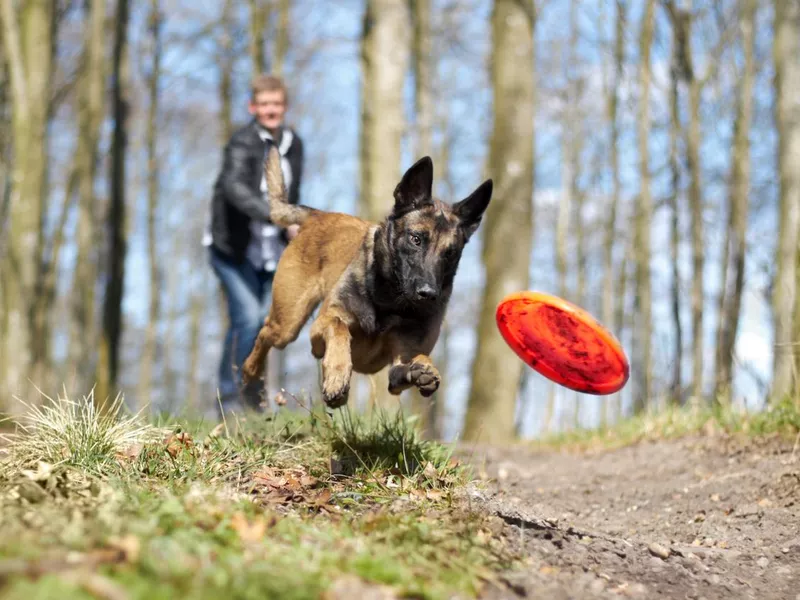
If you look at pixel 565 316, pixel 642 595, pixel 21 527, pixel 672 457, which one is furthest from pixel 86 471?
pixel 672 457

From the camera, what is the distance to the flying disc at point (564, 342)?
5719mm

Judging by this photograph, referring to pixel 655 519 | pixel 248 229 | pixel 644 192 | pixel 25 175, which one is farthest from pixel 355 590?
pixel 644 192

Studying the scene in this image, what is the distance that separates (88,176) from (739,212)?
12.8 m

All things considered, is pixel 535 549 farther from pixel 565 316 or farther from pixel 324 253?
pixel 324 253

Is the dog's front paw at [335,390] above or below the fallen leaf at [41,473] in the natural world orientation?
above

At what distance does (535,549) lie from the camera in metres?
4.04

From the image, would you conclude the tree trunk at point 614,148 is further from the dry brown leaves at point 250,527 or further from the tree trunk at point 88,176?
the dry brown leaves at point 250,527

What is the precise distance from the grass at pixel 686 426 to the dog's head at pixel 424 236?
3454mm

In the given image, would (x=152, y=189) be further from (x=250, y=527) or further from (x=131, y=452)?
(x=250, y=527)

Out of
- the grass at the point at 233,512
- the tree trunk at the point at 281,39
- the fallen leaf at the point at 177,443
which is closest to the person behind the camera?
the grass at the point at 233,512

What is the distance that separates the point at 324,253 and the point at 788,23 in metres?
7.07

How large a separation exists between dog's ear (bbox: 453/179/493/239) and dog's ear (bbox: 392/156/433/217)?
22cm

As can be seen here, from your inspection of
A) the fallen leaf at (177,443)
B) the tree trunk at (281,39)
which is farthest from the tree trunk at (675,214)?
the fallen leaf at (177,443)

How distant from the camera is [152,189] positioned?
2155 centimetres
